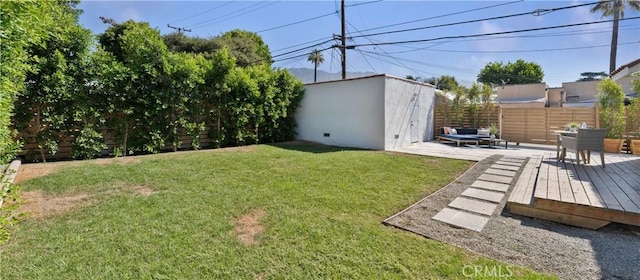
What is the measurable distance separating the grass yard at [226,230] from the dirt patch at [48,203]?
0.05 m

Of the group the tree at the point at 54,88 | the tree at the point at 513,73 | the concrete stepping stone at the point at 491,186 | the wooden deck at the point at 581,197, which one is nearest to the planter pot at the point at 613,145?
the wooden deck at the point at 581,197

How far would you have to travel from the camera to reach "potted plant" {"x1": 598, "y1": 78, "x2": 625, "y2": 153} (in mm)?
8094

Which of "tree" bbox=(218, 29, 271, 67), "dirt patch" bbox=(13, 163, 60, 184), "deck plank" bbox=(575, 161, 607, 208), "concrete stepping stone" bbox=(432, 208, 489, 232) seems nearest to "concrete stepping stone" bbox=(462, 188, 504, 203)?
"concrete stepping stone" bbox=(432, 208, 489, 232)

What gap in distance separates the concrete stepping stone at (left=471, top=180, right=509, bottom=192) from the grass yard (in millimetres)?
494

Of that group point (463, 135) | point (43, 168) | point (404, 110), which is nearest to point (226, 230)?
point (43, 168)

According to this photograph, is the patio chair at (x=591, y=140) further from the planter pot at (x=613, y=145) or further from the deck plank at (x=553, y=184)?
the planter pot at (x=613, y=145)

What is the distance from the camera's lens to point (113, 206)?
3.64 m

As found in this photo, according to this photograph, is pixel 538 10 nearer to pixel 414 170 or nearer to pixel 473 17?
pixel 473 17

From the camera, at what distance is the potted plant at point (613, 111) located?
8.09 m

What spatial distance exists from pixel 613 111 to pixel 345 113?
8.29 m

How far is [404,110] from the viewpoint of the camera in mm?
10281

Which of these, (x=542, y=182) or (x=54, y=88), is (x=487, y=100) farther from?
(x=54, y=88)

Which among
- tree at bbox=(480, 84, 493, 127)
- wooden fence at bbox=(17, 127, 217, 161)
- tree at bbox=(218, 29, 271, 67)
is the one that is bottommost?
wooden fence at bbox=(17, 127, 217, 161)

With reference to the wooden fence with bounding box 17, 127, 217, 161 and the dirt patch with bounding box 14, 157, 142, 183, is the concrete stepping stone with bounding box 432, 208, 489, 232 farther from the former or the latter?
the wooden fence with bounding box 17, 127, 217, 161
